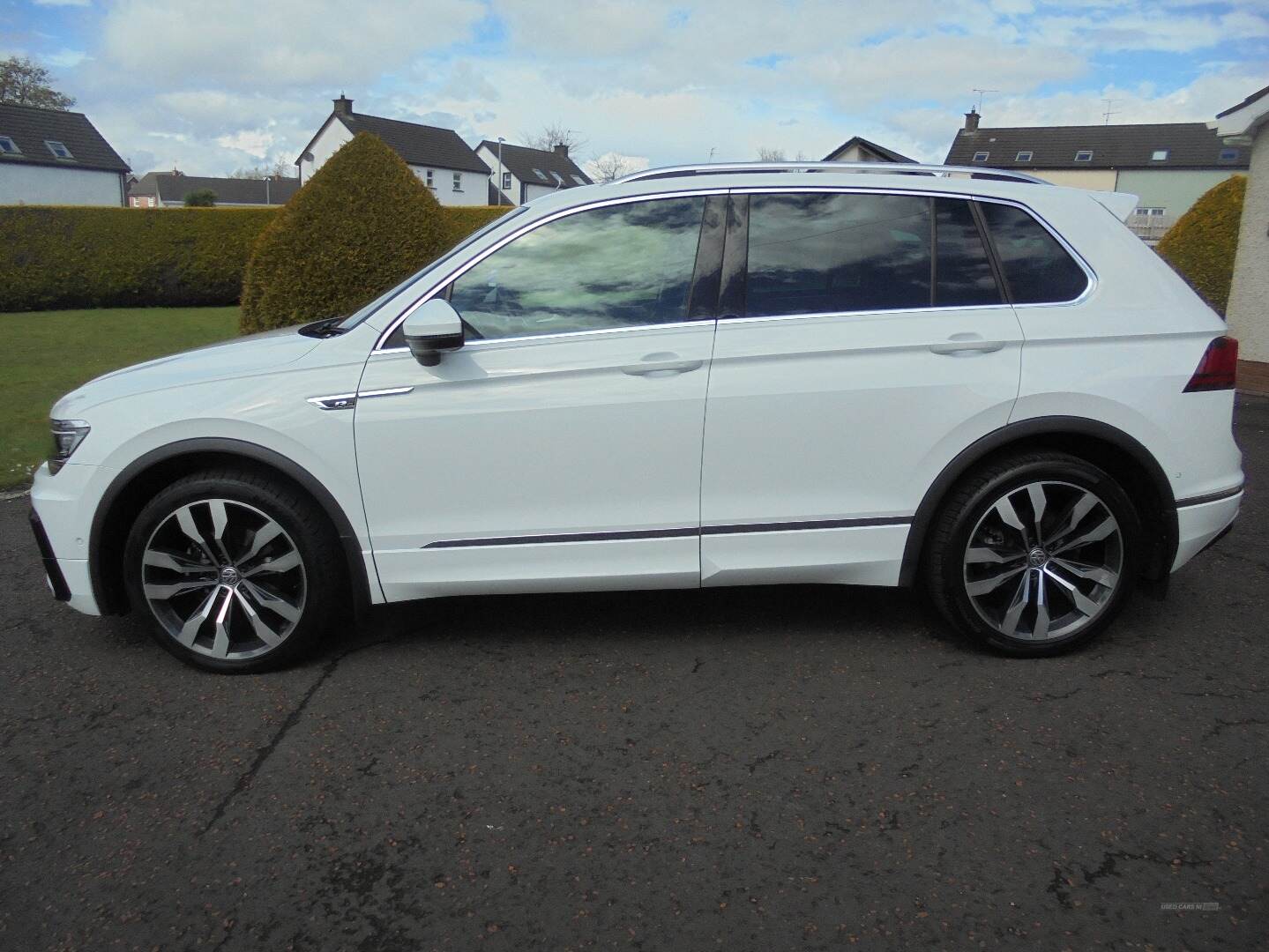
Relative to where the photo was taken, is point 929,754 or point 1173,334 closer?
point 929,754

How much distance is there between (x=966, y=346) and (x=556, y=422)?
153cm

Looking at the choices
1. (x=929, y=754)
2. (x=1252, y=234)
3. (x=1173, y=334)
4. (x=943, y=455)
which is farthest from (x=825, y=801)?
(x=1252, y=234)

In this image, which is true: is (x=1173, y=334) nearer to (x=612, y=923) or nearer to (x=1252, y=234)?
(x=612, y=923)

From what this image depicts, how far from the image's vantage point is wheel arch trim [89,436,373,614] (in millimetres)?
3486

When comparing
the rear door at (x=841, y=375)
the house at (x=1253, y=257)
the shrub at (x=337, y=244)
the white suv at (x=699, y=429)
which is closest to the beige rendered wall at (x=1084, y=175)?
the house at (x=1253, y=257)

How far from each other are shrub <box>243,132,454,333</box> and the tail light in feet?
30.2

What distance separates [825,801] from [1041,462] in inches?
62.6

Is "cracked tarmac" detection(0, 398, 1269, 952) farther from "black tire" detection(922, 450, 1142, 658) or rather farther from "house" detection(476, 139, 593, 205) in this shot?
"house" detection(476, 139, 593, 205)

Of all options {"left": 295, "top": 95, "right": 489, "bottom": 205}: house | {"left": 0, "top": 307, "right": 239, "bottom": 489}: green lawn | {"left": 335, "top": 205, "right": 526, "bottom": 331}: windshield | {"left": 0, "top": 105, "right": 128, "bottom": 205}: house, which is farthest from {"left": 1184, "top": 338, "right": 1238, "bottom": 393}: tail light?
{"left": 295, "top": 95, "right": 489, "bottom": 205}: house

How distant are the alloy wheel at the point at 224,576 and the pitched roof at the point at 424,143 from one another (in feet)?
195

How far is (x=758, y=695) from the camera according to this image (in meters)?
3.46

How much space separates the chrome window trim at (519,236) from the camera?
3.53m

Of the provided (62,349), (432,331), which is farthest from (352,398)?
(62,349)

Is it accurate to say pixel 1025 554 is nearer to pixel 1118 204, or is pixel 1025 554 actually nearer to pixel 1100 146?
pixel 1118 204
